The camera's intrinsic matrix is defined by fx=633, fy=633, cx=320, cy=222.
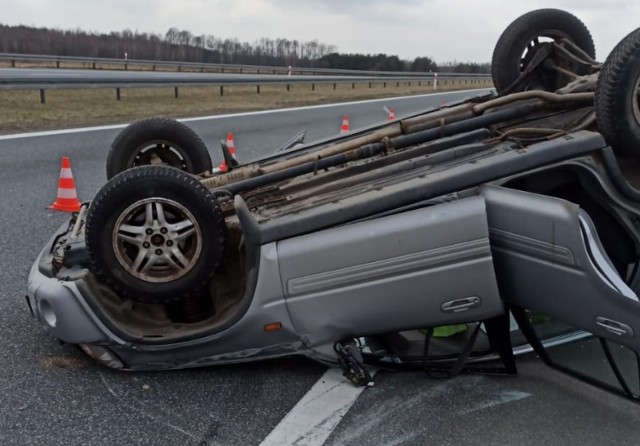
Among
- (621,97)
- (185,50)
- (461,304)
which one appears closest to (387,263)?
(461,304)

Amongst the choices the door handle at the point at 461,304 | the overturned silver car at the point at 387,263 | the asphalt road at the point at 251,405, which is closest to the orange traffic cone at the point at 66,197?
the asphalt road at the point at 251,405

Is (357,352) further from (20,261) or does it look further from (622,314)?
(20,261)

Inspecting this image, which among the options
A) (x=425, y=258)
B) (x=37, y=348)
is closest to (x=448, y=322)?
(x=425, y=258)

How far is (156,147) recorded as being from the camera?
4.36 metres

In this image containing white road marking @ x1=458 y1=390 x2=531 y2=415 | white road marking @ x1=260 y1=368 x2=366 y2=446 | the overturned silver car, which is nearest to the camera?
white road marking @ x1=260 y1=368 x2=366 y2=446

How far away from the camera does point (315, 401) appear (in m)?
2.58

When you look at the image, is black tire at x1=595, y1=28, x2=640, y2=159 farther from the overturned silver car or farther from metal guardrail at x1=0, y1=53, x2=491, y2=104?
metal guardrail at x1=0, y1=53, x2=491, y2=104

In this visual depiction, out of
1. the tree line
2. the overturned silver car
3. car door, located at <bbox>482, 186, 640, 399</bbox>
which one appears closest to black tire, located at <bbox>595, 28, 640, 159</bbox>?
the overturned silver car

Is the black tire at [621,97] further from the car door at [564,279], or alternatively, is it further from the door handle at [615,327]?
the door handle at [615,327]

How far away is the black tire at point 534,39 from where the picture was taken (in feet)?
14.4

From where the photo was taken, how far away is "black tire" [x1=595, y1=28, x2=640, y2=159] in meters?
2.69

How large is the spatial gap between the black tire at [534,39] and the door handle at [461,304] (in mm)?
2378

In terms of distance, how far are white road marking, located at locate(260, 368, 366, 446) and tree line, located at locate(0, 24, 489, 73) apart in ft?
128

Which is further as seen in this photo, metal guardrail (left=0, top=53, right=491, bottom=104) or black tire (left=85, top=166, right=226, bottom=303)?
metal guardrail (left=0, top=53, right=491, bottom=104)
